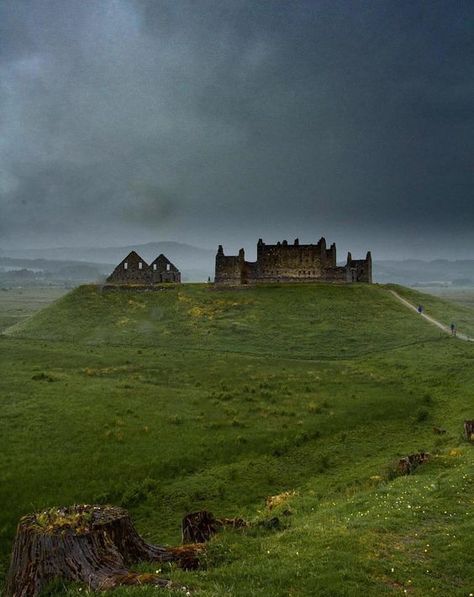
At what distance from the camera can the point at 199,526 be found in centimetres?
1517

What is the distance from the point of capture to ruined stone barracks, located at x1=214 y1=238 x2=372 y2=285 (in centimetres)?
10306

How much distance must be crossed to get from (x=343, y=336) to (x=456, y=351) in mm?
16134

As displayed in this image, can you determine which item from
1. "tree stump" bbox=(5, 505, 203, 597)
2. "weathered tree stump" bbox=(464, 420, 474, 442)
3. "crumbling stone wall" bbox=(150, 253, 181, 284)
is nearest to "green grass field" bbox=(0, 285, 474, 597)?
"weathered tree stump" bbox=(464, 420, 474, 442)

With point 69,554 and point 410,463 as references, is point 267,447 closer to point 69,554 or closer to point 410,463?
point 410,463

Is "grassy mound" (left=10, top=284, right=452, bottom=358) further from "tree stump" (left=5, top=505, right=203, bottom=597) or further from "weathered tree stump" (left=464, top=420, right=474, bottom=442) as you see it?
"tree stump" (left=5, top=505, right=203, bottom=597)

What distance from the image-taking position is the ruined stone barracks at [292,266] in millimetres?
103056

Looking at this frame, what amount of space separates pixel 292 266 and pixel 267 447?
79467 millimetres

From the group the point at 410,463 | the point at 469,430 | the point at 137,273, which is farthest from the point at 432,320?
the point at 137,273

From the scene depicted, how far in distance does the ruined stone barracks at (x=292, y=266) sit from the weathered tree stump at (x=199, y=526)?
288 feet

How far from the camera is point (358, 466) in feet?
85.8

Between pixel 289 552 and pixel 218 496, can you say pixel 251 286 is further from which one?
pixel 289 552

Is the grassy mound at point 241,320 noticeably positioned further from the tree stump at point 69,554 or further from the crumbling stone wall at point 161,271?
the tree stump at point 69,554

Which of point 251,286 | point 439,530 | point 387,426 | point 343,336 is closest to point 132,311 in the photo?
point 251,286

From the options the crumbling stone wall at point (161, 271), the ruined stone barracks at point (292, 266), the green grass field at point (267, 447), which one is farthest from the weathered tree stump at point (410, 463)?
the crumbling stone wall at point (161, 271)
